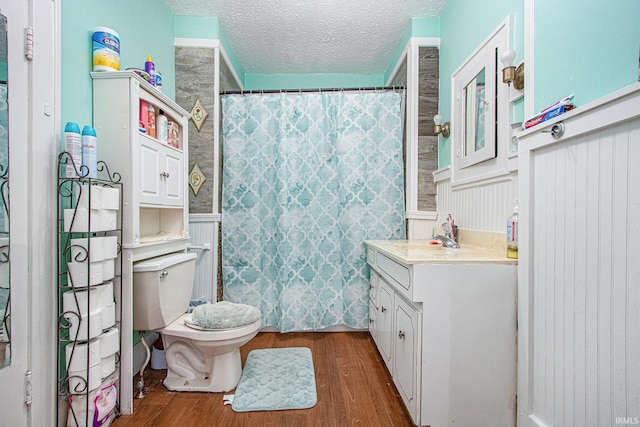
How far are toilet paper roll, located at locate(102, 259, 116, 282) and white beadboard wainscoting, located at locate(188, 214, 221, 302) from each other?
0.94m

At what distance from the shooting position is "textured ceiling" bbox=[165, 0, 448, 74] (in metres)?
2.17

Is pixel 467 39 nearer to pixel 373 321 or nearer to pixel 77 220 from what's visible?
pixel 373 321

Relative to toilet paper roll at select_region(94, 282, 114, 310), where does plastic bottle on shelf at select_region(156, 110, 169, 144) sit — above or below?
above

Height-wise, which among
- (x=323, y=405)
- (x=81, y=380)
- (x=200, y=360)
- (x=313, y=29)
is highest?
(x=313, y=29)

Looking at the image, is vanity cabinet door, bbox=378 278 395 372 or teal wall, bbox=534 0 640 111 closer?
teal wall, bbox=534 0 640 111

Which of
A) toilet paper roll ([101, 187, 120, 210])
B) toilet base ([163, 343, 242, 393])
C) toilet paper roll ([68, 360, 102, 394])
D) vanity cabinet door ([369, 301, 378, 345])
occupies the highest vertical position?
toilet paper roll ([101, 187, 120, 210])

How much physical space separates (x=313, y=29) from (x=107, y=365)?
2555 mm

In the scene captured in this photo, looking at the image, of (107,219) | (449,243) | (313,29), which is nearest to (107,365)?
(107,219)

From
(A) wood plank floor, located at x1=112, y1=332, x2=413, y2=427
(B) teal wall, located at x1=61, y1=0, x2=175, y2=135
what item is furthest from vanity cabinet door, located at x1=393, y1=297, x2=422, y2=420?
(B) teal wall, located at x1=61, y1=0, x2=175, y2=135

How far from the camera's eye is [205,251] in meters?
2.32

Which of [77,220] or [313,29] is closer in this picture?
[77,220]

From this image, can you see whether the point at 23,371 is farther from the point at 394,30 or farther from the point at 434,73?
the point at 394,30

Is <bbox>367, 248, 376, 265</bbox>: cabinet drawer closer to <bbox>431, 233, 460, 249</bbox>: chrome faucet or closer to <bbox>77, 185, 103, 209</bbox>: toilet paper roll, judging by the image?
<bbox>431, 233, 460, 249</bbox>: chrome faucet

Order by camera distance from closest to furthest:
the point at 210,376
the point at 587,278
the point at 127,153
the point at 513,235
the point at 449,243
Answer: the point at 587,278
the point at 513,235
the point at 127,153
the point at 210,376
the point at 449,243
